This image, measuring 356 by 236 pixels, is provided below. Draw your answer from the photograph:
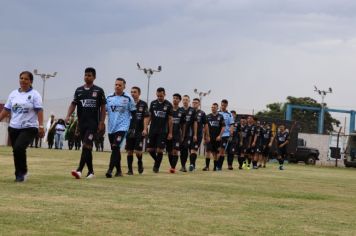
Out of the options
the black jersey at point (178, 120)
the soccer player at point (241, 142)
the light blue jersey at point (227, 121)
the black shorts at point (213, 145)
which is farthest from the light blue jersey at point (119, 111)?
the soccer player at point (241, 142)

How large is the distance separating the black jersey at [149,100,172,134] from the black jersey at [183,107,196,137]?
187 cm

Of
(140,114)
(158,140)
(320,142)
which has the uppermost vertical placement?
(320,142)

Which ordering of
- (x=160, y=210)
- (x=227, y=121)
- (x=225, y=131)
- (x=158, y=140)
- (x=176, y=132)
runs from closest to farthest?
(x=160, y=210)
(x=158, y=140)
(x=176, y=132)
(x=227, y=121)
(x=225, y=131)

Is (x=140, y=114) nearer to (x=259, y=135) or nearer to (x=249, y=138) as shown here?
(x=249, y=138)

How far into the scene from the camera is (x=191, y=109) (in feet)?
65.0

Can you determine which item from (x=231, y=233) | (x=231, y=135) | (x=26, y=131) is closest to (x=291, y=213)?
(x=231, y=233)

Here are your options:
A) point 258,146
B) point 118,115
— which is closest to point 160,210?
point 118,115

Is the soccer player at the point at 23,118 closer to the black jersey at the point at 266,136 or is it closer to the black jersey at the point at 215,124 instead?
the black jersey at the point at 215,124

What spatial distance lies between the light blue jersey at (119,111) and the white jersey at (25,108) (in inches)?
108

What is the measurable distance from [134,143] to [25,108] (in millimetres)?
4631

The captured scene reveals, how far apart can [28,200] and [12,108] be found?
3726 mm

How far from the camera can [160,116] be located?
17734mm

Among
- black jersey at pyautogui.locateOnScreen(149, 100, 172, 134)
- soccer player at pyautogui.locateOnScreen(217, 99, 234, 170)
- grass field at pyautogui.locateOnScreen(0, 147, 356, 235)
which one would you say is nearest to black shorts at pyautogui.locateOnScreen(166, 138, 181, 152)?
black jersey at pyautogui.locateOnScreen(149, 100, 172, 134)

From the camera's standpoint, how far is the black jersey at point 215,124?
71.5 feet
